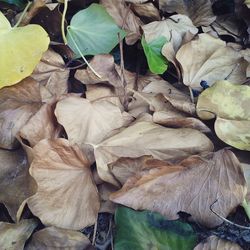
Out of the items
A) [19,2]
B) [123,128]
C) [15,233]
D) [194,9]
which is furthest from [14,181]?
[194,9]

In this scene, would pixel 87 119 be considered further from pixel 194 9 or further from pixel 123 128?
pixel 194 9

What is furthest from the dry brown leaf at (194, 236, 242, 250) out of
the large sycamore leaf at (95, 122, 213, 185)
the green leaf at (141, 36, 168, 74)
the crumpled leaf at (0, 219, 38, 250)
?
the green leaf at (141, 36, 168, 74)

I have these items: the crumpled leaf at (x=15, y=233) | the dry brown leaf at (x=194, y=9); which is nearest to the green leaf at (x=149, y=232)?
the crumpled leaf at (x=15, y=233)

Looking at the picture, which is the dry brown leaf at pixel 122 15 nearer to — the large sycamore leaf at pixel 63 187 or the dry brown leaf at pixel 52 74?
the dry brown leaf at pixel 52 74

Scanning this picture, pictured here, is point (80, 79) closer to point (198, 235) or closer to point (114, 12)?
point (114, 12)

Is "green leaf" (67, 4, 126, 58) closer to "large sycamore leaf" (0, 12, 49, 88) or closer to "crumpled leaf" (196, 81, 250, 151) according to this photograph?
"large sycamore leaf" (0, 12, 49, 88)

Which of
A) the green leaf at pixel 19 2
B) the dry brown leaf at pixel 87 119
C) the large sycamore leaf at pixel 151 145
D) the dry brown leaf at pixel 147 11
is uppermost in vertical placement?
the green leaf at pixel 19 2

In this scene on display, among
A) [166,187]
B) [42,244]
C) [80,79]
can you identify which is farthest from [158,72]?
[42,244]

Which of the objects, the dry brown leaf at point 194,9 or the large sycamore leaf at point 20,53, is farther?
the dry brown leaf at point 194,9

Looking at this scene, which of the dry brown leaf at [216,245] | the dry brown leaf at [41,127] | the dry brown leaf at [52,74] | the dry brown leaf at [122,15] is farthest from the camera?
the dry brown leaf at [122,15]
